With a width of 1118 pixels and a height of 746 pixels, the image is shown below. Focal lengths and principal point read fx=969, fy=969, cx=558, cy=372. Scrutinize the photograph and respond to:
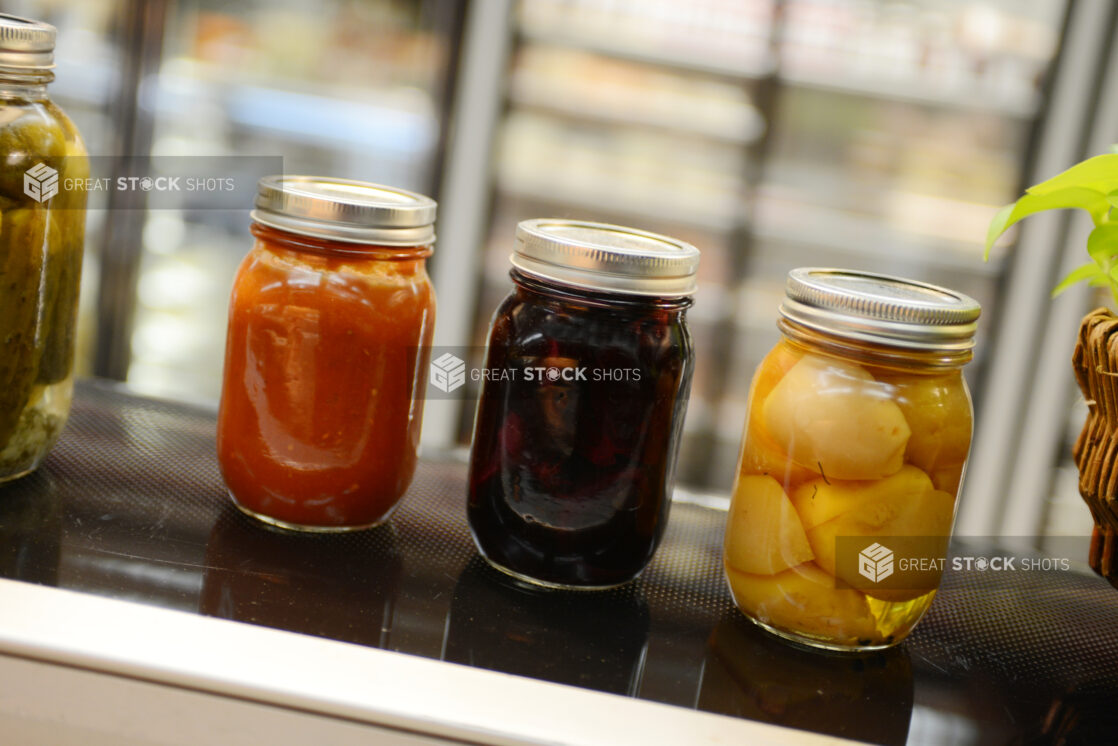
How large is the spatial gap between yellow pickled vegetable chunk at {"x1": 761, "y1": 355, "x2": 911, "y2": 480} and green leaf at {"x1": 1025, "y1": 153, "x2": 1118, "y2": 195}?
0.16 meters

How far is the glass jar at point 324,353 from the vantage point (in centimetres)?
65

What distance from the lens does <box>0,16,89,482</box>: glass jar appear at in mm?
626

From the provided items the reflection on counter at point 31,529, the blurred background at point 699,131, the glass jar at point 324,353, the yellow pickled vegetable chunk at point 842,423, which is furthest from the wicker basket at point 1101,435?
the blurred background at point 699,131

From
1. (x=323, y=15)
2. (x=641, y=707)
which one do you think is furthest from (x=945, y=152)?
(x=641, y=707)

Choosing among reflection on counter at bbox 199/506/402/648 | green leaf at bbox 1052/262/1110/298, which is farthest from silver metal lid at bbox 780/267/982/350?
reflection on counter at bbox 199/506/402/648

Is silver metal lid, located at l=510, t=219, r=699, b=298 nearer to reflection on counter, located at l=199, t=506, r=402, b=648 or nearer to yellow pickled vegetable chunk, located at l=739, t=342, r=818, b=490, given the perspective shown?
yellow pickled vegetable chunk, located at l=739, t=342, r=818, b=490

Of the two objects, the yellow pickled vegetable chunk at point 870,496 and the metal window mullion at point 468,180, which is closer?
→ the yellow pickled vegetable chunk at point 870,496

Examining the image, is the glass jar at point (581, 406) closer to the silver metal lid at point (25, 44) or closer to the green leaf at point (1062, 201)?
the green leaf at point (1062, 201)

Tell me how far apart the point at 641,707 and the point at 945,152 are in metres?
2.55

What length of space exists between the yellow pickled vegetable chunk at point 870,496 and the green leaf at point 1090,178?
0.19 metres

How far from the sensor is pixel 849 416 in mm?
589

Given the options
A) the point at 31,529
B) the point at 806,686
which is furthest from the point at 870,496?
the point at 31,529

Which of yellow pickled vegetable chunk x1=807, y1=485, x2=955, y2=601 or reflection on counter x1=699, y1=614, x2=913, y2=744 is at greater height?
yellow pickled vegetable chunk x1=807, y1=485, x2=955, y2=601

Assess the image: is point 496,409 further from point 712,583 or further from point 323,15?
point 323,15
